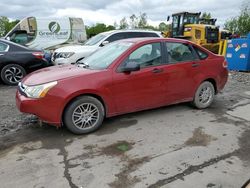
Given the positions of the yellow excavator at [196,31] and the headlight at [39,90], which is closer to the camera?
the headlight at [39,90]

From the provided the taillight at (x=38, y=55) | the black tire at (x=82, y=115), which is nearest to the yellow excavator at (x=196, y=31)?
the taillight at (x=38, y=55)

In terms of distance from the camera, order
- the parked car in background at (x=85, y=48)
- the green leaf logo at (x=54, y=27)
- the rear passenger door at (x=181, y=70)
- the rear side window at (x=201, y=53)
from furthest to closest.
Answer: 1. the green leaf logo at (x=54, y=27)
2. the parked car in background at (x=85, y=48)
3. the rear side window at (x=201, y=53)
4. the rear passenger door at (x=181, y=70)

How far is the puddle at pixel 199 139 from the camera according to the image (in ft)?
14.1

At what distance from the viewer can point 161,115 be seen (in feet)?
18.4

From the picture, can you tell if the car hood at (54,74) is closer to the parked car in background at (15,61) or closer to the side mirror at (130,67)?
the side mirror at (130,67)

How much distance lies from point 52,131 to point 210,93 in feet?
11.4

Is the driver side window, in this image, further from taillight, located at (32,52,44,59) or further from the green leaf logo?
the green leaf logo

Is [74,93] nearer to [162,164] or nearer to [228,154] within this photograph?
[162,164]

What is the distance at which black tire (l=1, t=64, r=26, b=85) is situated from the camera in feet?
27.7

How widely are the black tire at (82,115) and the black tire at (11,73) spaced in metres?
4.80

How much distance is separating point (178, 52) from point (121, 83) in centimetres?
157

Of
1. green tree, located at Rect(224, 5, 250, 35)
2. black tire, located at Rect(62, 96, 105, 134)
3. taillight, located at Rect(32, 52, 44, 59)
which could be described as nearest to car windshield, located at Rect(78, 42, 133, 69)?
black tire, located at Rect(62, 96, 105, 134)

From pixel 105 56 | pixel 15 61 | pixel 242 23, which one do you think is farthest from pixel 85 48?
pixel 242 23

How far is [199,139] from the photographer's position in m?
4.45
